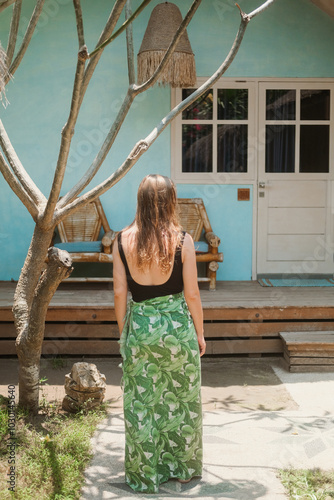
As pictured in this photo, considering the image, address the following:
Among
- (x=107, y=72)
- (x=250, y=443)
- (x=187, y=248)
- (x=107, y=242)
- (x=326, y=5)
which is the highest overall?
(x=326, y=5)

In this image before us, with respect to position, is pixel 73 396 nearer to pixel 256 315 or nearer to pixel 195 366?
pixel 195 366

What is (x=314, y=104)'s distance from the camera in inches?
297

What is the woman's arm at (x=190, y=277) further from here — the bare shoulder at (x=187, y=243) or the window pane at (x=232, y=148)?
the window pane at (x=232, y=148)

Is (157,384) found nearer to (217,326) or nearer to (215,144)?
(217,326)

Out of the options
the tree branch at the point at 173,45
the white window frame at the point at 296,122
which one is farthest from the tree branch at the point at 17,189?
the white window frame at the point at 296,122

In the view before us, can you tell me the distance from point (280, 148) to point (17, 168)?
433cm

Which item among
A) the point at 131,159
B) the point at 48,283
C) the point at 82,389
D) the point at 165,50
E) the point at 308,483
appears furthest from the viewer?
the point at 165,50

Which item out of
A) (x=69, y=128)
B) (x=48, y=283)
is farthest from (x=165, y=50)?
(x=48, y=283)

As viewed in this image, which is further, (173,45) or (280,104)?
(280,104)

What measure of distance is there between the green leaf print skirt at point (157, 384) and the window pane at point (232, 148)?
4.54 m

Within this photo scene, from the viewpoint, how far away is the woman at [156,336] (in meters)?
3.17

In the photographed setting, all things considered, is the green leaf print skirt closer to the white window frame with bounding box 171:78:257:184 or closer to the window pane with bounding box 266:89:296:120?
the white window frame with bounding box 171:78:257:184

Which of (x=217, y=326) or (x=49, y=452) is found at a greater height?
(x=217, y=326)

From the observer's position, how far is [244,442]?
397cm
